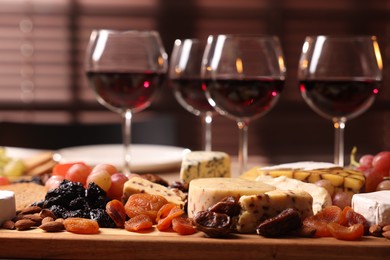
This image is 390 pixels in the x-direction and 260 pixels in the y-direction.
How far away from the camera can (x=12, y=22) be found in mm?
5352

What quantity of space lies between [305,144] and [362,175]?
4.01 m

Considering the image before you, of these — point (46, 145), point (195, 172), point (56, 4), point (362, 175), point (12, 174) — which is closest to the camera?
point (362, 175)

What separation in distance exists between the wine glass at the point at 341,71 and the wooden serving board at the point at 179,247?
2.03 feet

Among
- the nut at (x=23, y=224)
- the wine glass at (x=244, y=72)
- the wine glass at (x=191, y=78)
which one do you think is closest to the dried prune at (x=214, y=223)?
the nut at (x=23, y=224)

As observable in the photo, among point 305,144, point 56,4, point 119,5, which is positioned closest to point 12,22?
point 56,4

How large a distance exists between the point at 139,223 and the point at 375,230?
1.12 feet

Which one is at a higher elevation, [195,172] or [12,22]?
[12,22]

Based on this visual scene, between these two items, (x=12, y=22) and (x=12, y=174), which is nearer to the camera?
(x=12, y=174)

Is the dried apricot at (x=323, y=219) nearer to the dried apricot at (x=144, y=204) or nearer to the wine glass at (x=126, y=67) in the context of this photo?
the dried apricot at (x=144, y=204)

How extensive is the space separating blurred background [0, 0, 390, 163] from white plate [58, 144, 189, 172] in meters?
3.01

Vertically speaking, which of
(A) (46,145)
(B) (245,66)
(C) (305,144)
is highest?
(B) (245,66)

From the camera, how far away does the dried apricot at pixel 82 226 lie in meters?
1.17

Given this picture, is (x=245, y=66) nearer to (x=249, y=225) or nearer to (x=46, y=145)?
(x=249, y=225)

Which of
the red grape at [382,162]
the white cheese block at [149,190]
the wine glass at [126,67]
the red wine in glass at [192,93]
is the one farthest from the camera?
the red wine in glass at [192,93]
